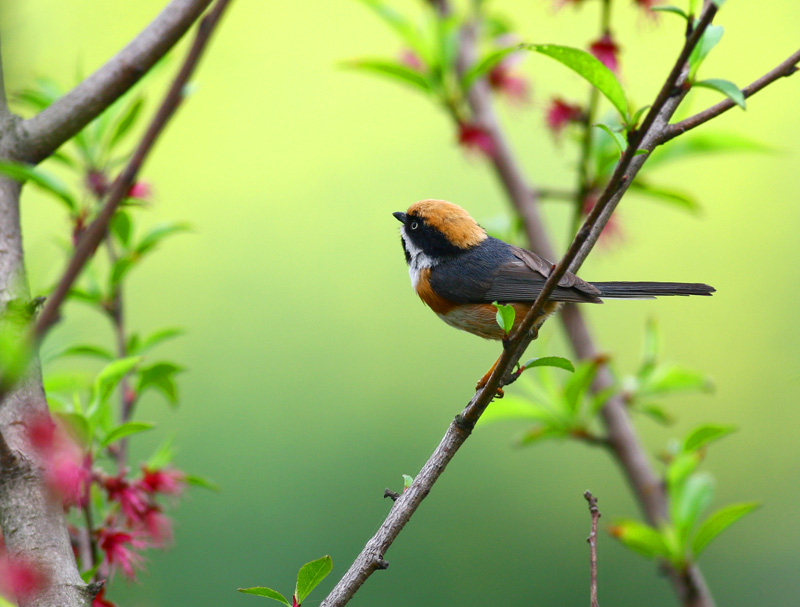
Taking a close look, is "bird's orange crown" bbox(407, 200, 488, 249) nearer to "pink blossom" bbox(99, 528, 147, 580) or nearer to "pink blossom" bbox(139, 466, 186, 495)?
"pink blossom" bbox(139, 466, 186, 495)

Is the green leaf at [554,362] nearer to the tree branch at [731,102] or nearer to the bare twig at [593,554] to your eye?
the bare twig at [593,554]

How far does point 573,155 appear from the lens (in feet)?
11.0

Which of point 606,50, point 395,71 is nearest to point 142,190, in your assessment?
point 395,71

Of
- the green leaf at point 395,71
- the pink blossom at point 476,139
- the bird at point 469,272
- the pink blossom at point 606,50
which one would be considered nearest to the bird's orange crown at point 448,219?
the bird at point 469,272

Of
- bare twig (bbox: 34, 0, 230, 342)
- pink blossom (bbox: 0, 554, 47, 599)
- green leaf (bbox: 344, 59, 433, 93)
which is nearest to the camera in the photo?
bare twig (bbox: 34, 0, 230, 342)

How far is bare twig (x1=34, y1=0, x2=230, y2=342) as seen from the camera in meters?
0.64

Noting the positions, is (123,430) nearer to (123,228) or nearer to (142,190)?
(123,228)

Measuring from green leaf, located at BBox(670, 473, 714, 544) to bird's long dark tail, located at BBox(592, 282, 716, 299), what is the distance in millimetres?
637

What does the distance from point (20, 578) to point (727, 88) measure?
1350 millimetres

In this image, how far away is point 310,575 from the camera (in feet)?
4.72

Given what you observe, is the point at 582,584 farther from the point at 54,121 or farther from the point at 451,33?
the point at 54,121

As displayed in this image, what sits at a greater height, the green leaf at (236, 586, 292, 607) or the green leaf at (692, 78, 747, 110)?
the green leaf at (692, 78, 747, 110)

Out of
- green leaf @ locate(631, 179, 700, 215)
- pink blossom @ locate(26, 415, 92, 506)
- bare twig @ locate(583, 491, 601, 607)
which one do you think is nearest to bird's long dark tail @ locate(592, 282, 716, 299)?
green leaf @ locate(631, 179, 700, 215)

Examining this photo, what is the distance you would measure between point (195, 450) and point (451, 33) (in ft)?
10.4
